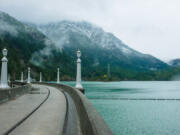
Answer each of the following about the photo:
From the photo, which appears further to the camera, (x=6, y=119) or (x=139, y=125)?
(x=139, y=125)

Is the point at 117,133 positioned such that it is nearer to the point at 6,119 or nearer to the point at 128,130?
the point at 128,130

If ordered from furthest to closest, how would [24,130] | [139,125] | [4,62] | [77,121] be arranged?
[4,62] < [139,125] < [77,121] < [24,130]

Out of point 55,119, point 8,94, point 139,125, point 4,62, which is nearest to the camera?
point 55,119

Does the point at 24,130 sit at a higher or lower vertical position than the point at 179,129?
higher

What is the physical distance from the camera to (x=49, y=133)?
6617mm

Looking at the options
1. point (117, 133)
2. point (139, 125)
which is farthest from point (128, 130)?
point (139, 125)

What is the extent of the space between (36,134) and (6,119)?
2690mm

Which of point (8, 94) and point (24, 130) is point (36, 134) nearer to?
point (24, 130)

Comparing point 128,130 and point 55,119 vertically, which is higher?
point 55,119

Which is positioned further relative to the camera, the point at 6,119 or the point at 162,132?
the point at 162,132

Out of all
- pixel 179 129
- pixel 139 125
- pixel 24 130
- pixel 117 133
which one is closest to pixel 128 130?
pixel 117 133

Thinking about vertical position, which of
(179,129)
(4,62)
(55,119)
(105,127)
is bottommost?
(179,129)

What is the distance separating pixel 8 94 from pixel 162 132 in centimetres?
1058

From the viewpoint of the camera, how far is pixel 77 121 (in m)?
8.18
